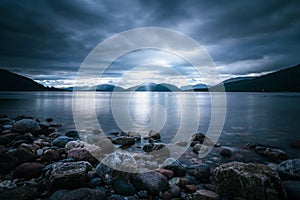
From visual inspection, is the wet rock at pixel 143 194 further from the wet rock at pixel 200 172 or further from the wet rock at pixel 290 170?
the wet rock at pixel 290 170

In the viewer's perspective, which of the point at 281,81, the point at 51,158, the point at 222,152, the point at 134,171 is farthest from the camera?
the point at 281,81

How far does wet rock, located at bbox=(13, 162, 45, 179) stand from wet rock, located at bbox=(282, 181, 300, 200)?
818 cm

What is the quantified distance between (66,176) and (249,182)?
5.45m

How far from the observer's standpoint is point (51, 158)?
25.3 ft

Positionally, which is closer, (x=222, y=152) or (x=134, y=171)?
(x=134, y=171)

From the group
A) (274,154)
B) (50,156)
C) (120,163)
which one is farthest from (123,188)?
(274,154)

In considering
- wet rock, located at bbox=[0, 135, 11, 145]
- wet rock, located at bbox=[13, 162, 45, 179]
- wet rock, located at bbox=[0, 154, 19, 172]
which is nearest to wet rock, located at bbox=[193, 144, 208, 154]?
wet rock, located at bbox=[13, 162, 45, 179]

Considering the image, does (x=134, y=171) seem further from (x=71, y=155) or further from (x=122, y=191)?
(x=71, y=155)

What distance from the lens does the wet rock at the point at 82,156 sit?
25.0ft

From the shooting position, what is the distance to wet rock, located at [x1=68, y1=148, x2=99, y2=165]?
7.63m

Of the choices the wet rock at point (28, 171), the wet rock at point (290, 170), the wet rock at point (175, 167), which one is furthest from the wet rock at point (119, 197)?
the wet rock at point (290, 170)

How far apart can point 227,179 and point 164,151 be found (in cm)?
459

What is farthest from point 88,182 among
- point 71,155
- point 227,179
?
point 227,179

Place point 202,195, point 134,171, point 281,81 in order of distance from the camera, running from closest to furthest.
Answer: point 202,195 → point 134,171 → point 281,81
